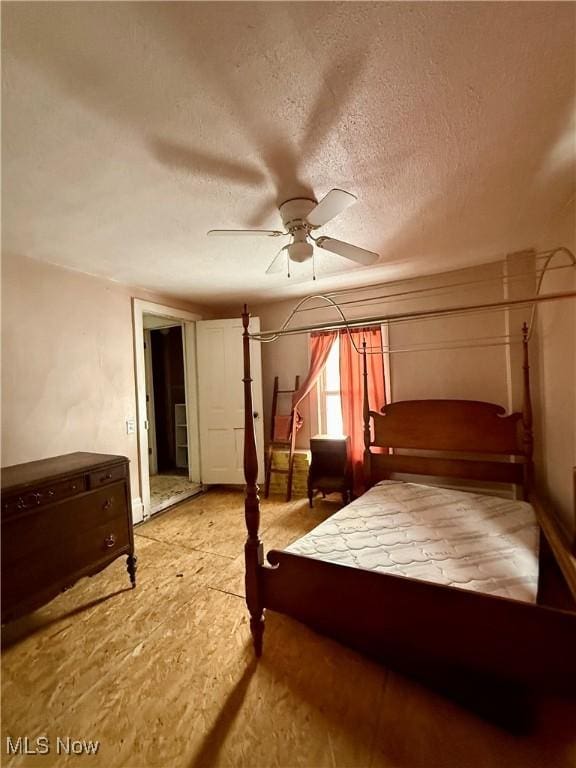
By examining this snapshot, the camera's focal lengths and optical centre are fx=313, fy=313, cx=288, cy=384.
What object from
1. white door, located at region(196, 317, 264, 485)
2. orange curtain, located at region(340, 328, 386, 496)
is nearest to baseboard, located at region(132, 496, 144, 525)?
white door, located at region(196, 317, 264, 485)

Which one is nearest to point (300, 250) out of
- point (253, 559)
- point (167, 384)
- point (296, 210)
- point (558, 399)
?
point (296, 210)

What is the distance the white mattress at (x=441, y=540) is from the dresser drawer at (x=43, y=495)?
4.59 feet

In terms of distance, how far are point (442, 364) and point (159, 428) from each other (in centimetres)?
437

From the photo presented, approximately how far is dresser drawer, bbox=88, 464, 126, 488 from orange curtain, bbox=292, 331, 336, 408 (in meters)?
2.17

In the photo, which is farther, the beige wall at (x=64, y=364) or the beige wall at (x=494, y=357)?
the beige wall at (x=64, y=364)

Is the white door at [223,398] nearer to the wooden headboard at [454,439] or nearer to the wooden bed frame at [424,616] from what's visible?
the wooden headboard at [454,439]

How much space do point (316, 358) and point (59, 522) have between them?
292 cm

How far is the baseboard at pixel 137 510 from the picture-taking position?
322 centimetres

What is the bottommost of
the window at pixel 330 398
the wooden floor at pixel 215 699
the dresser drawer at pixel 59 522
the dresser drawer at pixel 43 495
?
the wooden floor at pixel 215 699

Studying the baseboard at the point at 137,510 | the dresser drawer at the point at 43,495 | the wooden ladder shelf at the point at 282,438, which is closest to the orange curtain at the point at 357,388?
the wooden ladder shelf at the point at 282,438

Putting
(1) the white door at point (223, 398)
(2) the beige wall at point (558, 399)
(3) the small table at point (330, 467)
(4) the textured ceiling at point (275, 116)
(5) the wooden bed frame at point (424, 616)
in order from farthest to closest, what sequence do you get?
(1) the white door at point (223, 398) < (3) the small table at point (330, 467) < (2) the beige wall at point (558, 399) < (5) the wooden bed frame at point (424, 616) < (4) the textured ceiling at point (275, 116)

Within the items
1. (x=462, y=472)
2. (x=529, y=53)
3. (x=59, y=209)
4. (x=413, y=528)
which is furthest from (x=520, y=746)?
(x=59, y=209)

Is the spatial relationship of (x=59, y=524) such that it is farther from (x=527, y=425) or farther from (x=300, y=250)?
(x=527, y=425)

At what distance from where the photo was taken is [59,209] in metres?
1.81
